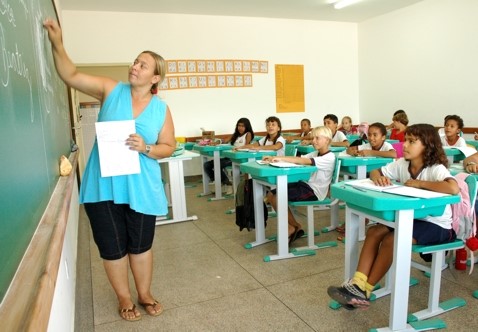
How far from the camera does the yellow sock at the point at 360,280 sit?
6.29ft

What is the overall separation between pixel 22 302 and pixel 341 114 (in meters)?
7.65

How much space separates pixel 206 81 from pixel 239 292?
4.83 metres

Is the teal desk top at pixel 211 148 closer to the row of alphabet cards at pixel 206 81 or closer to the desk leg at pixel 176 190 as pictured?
the desk leg at pixel 176 190

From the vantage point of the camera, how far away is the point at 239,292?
95.3 inches

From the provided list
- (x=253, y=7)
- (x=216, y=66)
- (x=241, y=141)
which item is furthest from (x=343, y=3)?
(x=241, y=141)

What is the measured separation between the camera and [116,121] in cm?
174

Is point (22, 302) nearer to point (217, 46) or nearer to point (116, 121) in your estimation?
point (116, 121)

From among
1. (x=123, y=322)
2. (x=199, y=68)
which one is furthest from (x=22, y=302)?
(x=199, y=68)

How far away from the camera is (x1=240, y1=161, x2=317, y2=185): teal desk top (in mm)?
2762

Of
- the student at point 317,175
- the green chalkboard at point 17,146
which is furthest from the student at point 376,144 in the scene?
the green chalkboard at point 17,146

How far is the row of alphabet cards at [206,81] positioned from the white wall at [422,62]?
8.17ft

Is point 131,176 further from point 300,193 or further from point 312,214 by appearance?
point 312,214

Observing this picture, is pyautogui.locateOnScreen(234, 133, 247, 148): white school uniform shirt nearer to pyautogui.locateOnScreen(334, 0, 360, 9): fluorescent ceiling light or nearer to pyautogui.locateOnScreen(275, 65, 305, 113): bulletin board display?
pyautogui.locateOnScreen(275, 65, 305, 113): bulletin board display

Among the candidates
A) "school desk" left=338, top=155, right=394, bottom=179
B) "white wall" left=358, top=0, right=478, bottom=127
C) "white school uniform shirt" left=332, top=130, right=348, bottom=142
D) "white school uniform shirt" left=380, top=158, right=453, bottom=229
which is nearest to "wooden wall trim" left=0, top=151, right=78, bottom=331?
"white school uniform shirt" left=380, top=158, right=453, bottom=229
